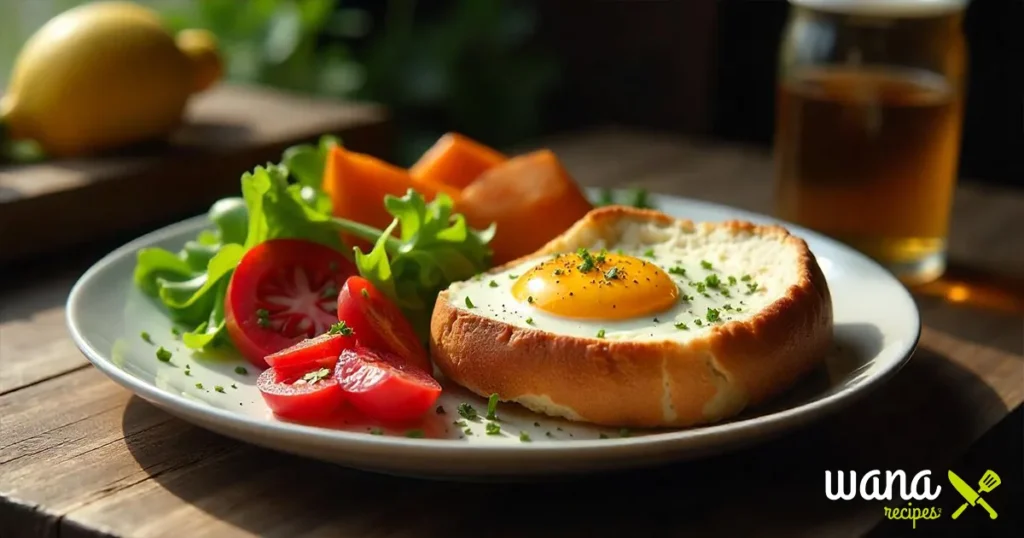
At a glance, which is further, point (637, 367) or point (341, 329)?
point (341, 329)

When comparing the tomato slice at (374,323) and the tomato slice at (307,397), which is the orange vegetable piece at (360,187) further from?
the tomato slice at (307,397)

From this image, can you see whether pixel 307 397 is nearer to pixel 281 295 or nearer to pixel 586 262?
pixel 281 295

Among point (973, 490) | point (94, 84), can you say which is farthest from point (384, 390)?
point (94, 84)

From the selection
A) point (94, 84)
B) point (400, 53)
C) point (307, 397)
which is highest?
point (94, 84)

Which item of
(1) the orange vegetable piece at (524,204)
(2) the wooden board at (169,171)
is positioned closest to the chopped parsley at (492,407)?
(1) the orange vegetable piece at (524,204)

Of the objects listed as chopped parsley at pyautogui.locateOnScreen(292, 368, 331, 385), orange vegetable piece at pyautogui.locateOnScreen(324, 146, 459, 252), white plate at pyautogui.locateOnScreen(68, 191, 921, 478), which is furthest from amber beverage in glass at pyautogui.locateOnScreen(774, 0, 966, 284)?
chopped parsley at pyautogui.locateOnScreen(292, 368, 331, 385)

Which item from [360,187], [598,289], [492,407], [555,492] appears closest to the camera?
[555,492]

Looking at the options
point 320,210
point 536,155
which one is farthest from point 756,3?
point 320,210
